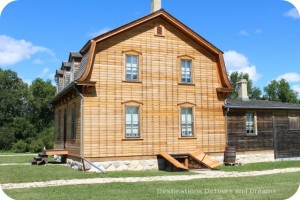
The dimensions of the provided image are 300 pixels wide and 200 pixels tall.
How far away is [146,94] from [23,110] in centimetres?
4980

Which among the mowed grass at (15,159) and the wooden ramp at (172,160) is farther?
the mowed grass at (15,159)

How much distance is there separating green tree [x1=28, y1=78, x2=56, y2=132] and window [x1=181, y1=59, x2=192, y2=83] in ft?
142

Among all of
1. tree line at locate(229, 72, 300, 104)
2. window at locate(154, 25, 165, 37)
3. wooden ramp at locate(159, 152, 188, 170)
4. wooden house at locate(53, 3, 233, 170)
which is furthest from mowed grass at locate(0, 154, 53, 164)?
tree line at locate(229, 72, 300, 104)

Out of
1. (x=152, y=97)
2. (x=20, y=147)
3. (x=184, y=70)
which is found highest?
(x=184, y=70)

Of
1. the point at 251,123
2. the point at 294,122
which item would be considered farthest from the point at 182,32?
the point at 294,122

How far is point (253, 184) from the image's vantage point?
13602 mm

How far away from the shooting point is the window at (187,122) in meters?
20.5

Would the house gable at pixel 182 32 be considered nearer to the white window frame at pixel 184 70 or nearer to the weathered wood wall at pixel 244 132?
the white window frame at pixel 184 70

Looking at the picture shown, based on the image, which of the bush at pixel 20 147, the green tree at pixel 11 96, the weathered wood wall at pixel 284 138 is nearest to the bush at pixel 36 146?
the bush at pixel 20 147

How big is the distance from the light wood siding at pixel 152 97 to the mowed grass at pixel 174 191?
5.26 m

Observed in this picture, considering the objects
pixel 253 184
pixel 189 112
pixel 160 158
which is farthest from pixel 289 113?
pixel 253 184

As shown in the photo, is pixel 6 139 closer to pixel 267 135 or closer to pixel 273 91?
pixel 267 135

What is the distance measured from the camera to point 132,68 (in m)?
19.5

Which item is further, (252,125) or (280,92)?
(280,92)
